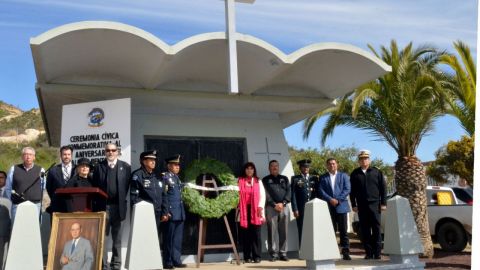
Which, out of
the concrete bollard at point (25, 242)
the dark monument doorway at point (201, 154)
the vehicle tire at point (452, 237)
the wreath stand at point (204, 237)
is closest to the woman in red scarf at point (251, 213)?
the wreath stand at point (204, 237)

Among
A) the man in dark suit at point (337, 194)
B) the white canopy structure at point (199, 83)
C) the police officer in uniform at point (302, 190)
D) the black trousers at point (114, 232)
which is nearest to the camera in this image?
the black trousers at point (114, 232)

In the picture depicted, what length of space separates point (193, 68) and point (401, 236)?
15.7 ft

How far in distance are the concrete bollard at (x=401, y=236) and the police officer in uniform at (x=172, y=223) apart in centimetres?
359

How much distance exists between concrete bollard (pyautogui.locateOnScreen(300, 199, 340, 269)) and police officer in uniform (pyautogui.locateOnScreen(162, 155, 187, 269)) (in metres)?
2.23

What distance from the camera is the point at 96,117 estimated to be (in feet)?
34.3

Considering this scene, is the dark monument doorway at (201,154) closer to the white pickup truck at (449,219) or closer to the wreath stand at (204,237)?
the wreath stand at (204,237)

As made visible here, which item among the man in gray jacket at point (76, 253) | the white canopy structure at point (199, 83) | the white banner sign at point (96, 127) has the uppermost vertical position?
the white canopy structure at point (199, 83)

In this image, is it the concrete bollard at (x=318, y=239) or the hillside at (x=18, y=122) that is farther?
the hillside at (x=18, y=122)

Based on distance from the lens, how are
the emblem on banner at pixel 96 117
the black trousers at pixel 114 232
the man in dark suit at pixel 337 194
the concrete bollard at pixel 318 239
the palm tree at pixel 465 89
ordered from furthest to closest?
the palm tree at pixel 465 89
the man in dark suit at pixel 337 194
the emblem on banner at pixel 96 117
the black trousers at pixel 114 232
the concrete bollard at pixel 318 239

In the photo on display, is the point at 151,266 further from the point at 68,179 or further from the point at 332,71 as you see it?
the point at 332,71

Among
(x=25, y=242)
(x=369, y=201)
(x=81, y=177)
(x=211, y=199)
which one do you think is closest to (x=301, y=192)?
(x=369, y=201)

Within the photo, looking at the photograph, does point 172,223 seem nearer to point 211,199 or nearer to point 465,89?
point 211,199

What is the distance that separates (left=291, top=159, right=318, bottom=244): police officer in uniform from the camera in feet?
35.8

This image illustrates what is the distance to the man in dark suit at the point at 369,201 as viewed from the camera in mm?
10375
